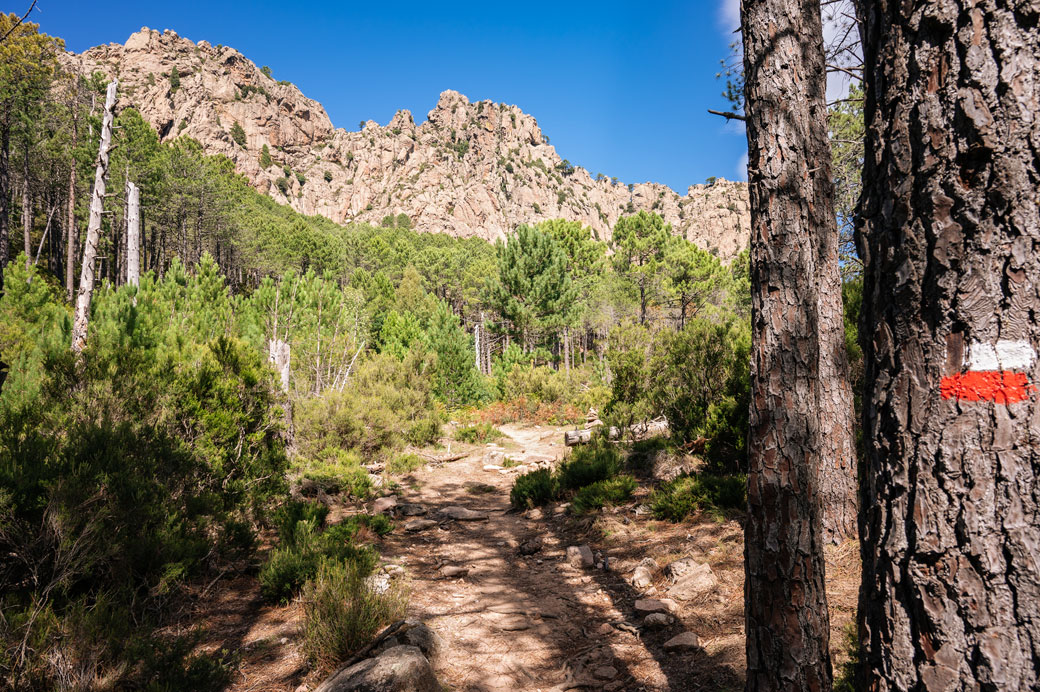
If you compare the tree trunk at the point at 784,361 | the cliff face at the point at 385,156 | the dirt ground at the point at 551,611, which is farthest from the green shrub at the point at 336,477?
the cliff face at the point at 385,156

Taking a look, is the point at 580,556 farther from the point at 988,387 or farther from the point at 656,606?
the point at 988,387

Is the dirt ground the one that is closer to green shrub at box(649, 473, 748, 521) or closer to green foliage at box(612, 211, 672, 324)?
green shrub at box(649, 473, 748, 521)

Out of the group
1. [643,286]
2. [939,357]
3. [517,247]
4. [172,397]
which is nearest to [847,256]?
[939,357]

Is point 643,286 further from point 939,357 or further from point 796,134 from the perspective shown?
point 939,357

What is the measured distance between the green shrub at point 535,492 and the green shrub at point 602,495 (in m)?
0.55

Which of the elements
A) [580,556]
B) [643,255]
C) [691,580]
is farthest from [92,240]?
[643,255]

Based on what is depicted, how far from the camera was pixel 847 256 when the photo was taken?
7.80 metres

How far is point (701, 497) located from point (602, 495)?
1233mm

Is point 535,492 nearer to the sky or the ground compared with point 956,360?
nearer to the ground

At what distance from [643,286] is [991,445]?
2528cm

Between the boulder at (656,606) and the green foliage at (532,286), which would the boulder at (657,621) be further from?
the green foliage at (532,286)

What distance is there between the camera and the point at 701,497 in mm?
5059

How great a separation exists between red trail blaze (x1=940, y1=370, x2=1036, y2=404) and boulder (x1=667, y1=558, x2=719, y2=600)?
10.1ft

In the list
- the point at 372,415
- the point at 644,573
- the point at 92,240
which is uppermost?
the point at 92,240
